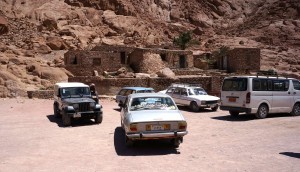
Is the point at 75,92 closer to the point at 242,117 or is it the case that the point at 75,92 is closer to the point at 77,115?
the point at 77,115

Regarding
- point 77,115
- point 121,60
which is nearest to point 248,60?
point 121,60

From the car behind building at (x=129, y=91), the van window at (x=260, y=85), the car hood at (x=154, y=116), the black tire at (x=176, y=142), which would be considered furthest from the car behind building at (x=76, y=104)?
the van window at (x=260, y=85)

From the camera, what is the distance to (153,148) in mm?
9711

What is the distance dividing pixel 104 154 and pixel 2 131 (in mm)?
6067

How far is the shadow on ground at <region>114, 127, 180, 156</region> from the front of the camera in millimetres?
9180

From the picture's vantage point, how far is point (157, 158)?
28.2 feet

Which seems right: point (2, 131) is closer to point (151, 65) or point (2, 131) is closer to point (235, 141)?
point (235, 141)

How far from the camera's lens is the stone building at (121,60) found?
3812 centimetres

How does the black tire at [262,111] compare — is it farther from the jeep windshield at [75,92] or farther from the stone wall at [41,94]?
the stone wall at [41,94]

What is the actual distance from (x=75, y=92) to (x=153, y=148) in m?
7.28

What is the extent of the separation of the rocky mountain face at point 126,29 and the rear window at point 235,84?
765 inches

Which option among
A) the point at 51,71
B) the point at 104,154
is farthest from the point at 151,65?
the point at 104,154

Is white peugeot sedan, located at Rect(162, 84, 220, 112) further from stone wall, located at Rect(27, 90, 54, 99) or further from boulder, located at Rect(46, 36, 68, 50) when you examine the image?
boulder, located at Rect(46, 36, 68, 50)

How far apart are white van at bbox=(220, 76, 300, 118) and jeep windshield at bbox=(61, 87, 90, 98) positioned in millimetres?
6611
